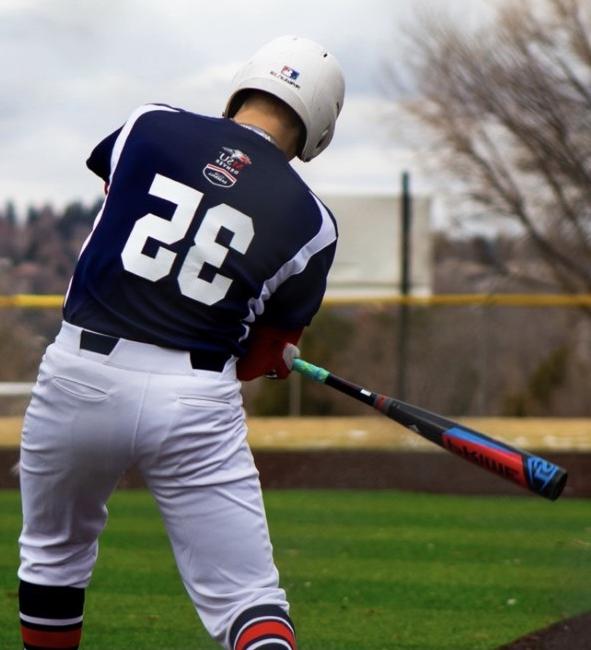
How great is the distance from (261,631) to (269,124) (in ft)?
4.99

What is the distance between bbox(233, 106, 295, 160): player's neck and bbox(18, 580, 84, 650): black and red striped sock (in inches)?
58.7

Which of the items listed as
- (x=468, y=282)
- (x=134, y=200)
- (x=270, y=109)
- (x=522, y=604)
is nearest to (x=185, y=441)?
(x=134, y=200)

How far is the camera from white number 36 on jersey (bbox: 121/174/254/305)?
4.07 m

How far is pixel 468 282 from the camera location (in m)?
24.5

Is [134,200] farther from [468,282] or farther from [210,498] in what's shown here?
[468,282]

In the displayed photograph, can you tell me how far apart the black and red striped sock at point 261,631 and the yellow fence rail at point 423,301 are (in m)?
9.59

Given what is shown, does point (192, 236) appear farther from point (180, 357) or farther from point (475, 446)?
point (475, 446)

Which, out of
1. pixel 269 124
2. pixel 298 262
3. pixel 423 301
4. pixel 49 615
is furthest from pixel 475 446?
pixel 423 301

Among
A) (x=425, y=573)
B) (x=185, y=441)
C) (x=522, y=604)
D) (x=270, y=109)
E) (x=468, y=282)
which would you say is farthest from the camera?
(x=468, y=282)

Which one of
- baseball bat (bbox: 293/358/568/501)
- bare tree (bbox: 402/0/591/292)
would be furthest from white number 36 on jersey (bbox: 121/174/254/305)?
bare tree (bbox: 402/0/591/292)

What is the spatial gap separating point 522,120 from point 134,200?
72.1 feet

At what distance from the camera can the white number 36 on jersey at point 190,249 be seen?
4066 millimetres

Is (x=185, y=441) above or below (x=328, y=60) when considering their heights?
below

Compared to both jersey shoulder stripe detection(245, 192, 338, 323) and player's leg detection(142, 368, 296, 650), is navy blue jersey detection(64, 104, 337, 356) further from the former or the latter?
player's leg detection(142, 368, 296, 650)
